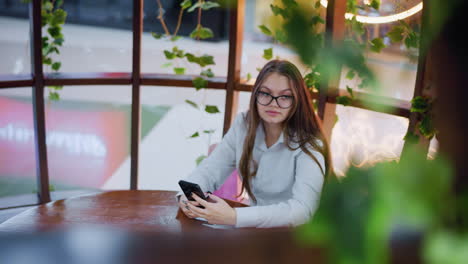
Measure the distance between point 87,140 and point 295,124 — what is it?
4895 mm

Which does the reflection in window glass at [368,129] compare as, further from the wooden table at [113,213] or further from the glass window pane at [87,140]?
the glass window pane at [87,140]

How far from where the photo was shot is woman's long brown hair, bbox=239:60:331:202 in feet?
7.29

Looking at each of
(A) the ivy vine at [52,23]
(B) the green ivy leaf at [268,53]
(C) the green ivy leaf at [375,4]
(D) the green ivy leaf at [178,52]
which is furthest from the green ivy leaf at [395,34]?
(A) the ivy vine at [52,23]

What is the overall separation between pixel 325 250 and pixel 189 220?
168cm

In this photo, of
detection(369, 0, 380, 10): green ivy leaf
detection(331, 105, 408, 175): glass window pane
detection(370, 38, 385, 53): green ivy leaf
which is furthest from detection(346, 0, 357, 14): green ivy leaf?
detection(370, 38, 385, 53): green ivy leaf

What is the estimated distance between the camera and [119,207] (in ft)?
6.48

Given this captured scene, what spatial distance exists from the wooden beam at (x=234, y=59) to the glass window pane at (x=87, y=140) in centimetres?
138

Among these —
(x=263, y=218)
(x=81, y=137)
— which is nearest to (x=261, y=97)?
(x=263, y=218)

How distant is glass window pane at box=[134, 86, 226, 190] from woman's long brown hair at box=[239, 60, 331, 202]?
3.97ft

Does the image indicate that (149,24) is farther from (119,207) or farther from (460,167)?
(460,167)

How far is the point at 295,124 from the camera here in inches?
90.9

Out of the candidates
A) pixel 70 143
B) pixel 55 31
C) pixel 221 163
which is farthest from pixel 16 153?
pixel 221 163

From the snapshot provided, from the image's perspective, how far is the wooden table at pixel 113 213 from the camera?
5.87 ft

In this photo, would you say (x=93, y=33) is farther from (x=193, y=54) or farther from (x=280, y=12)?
(x=280, y=12)
